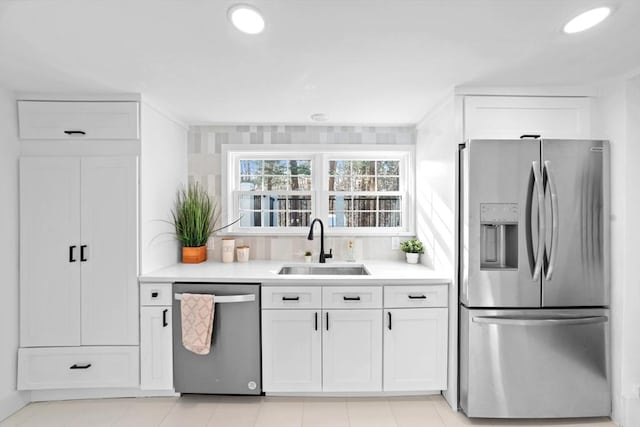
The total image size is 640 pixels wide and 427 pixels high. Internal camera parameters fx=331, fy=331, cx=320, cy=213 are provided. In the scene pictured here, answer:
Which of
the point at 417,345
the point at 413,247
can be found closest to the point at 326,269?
the point at 413,247

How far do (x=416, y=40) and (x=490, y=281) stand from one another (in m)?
1.50

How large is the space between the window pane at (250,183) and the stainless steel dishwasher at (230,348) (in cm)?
124

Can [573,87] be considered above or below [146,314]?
above

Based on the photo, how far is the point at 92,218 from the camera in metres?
2.38

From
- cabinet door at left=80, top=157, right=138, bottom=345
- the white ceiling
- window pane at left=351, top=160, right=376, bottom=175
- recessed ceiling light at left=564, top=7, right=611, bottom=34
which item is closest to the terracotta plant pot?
cabinet door at left=80, top=157, right=138, bottom=345

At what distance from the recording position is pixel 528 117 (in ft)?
7.50

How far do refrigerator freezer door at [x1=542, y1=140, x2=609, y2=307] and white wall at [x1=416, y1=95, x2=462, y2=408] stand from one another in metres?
0.55

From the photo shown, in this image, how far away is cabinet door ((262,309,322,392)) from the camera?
2348mm

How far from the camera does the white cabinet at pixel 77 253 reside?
92.4 inches

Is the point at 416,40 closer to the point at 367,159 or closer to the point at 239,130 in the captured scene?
the point at 367,159

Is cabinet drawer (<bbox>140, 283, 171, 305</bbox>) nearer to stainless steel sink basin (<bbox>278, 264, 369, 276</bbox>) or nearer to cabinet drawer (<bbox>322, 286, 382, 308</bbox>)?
stainless steel sink basin (<bbox>278, 264, 369, 276</bbox>)

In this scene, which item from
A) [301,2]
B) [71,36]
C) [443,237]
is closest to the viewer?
[301,2]

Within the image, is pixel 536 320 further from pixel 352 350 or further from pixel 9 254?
pixel 9 254

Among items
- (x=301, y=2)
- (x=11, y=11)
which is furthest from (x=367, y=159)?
(x=11, y=11)
